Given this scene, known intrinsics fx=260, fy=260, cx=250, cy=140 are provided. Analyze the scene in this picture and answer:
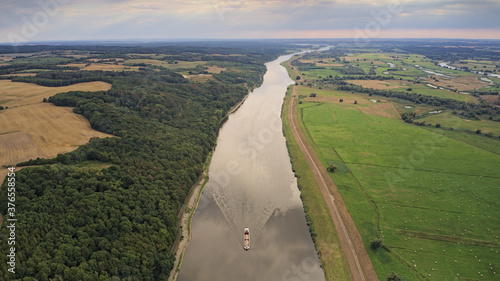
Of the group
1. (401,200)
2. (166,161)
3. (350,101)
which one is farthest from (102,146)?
(350,101)

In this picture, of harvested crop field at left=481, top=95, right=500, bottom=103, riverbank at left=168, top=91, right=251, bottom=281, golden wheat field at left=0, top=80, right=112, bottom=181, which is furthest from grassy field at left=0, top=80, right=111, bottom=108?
harvested crop field at left=481, top=95, right=500, bottom=103

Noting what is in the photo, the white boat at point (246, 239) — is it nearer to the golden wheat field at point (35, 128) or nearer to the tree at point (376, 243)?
the tree at point (376, 243)

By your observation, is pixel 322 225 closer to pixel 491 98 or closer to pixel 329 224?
pixel 329 224

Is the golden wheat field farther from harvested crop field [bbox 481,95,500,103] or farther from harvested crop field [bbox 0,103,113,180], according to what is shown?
harvested crop field [bbox 481,95,500,103]

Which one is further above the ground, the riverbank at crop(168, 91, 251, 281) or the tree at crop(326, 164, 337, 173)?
the tree at crop(326, 164, 337, 173)

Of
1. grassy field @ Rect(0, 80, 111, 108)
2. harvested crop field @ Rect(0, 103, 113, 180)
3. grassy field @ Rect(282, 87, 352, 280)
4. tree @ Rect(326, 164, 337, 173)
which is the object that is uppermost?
grassy field @ Rect(0, 80, 111, 108)

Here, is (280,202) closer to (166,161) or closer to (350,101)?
(166,161)
